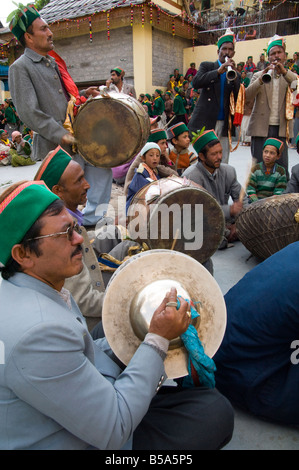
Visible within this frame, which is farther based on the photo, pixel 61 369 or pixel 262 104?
pixel 262 104

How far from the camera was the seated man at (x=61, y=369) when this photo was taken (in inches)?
37.9

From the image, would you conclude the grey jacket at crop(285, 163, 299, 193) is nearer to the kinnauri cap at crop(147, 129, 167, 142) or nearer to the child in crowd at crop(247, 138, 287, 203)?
the child in crowd at crop(247, 138, 287, 203)

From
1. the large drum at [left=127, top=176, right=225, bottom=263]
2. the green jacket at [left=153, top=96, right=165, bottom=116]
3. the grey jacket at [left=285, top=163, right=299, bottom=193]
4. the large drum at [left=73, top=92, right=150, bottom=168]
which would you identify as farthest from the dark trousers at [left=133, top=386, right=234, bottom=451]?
the green jacket at [left=153, top=96, right=165, bottom=116]

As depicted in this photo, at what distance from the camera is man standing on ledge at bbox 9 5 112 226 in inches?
115

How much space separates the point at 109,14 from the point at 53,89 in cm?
1289

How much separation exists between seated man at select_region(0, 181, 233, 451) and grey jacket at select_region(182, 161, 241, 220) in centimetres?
237

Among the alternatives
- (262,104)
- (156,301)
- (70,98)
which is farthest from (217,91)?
(156,301)

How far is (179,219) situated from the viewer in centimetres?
246

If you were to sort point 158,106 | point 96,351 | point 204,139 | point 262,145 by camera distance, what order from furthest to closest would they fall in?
1. point 158,106
2. point 262,145
3. point 204,139
4. point 96,351

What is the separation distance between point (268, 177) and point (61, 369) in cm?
354

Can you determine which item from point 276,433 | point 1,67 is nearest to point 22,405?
point 276,433

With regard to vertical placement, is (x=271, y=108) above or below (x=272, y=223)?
above

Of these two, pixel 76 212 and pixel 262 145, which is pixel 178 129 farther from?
pixel 76 212

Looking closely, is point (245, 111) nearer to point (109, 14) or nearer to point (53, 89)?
point (53, 89)
